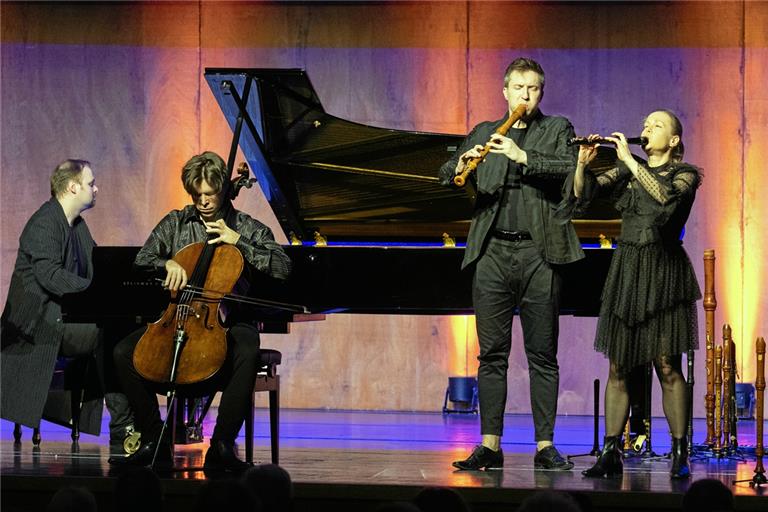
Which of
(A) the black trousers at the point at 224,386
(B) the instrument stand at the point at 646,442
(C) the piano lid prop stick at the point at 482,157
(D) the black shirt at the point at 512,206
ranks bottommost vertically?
(B) the instrument stand at the point at 646,442

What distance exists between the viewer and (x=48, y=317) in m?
5.37

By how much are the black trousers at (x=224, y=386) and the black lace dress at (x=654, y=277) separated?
4.29 ft

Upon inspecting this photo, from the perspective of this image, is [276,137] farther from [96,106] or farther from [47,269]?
[96,106]

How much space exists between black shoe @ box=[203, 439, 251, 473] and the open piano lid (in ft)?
5.42

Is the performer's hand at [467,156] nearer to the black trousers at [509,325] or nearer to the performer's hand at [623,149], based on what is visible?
the black trousers at [509,325]

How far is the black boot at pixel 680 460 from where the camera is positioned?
12.9 ft

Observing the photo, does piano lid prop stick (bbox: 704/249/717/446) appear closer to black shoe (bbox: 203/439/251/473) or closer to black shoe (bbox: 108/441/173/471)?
black shoe (bbox: 203/439/251/473)

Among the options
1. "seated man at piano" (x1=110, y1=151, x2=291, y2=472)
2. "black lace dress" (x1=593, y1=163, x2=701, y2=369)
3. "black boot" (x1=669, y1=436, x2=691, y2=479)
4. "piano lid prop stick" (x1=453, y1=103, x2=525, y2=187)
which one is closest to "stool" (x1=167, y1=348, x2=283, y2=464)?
"seated man at piano" (x1=110, y1=151, x2=291, y2=472)

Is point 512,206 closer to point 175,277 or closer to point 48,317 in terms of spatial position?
point 175,277

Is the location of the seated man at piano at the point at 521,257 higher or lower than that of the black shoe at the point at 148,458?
higher

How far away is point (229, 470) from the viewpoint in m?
3.96

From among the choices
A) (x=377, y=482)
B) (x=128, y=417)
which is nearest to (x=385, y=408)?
(x=128, y=417)

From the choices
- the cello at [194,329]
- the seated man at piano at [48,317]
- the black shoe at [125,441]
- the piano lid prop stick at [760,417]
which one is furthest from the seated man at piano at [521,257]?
the seated man at piano at [48,317]

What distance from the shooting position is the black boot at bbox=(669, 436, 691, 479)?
393 cm
